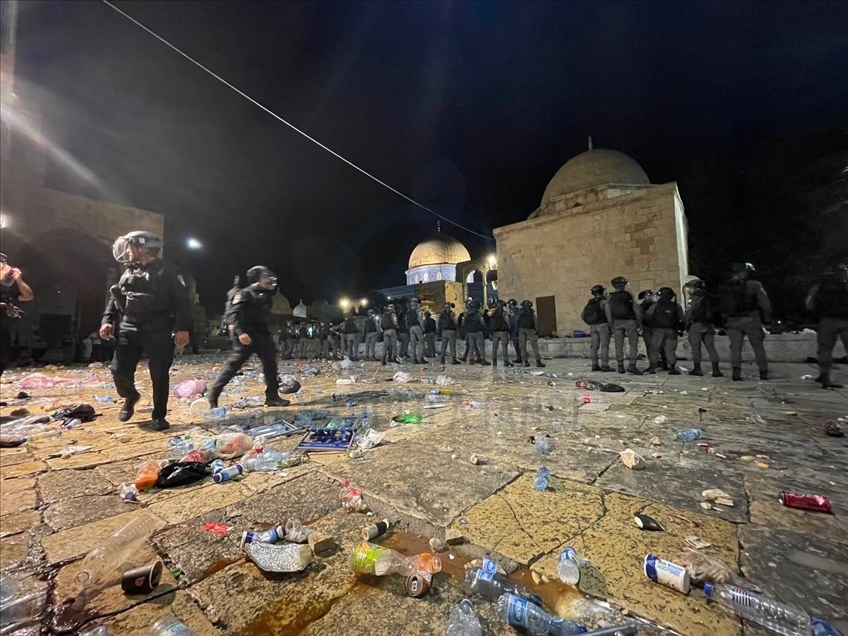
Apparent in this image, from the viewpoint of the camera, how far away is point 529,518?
1.54 metres

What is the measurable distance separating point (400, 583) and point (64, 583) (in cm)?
121

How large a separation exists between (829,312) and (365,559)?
735cm

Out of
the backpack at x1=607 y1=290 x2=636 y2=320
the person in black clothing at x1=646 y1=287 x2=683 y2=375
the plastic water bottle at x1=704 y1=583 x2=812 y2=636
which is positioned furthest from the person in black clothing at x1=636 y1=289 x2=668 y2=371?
the plastic water bottle at x1=704 y1=583 x2=812 y2=636

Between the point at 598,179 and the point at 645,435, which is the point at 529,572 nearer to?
the point at 645,435

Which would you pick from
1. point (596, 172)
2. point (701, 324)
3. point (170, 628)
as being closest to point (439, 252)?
point (596, 172)

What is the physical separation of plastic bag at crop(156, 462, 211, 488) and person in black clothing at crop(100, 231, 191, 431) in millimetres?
1663

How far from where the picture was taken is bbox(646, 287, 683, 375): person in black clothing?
7.04 meters

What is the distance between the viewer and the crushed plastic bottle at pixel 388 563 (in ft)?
4.02

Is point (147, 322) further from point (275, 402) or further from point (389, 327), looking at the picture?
point (389, 327)

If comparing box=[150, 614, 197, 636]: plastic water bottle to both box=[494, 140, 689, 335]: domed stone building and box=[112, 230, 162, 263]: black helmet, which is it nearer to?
box=[112, 230, 162, 263]: black helmet

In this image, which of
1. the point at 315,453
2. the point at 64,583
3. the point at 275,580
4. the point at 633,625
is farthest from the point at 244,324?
the point at 633,625

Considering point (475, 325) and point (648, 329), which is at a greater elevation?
point (475, 325)

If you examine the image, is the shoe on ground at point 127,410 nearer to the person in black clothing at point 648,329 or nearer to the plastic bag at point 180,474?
the plastic bag at point 180,474

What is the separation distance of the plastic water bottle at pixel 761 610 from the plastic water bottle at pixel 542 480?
0.79m
